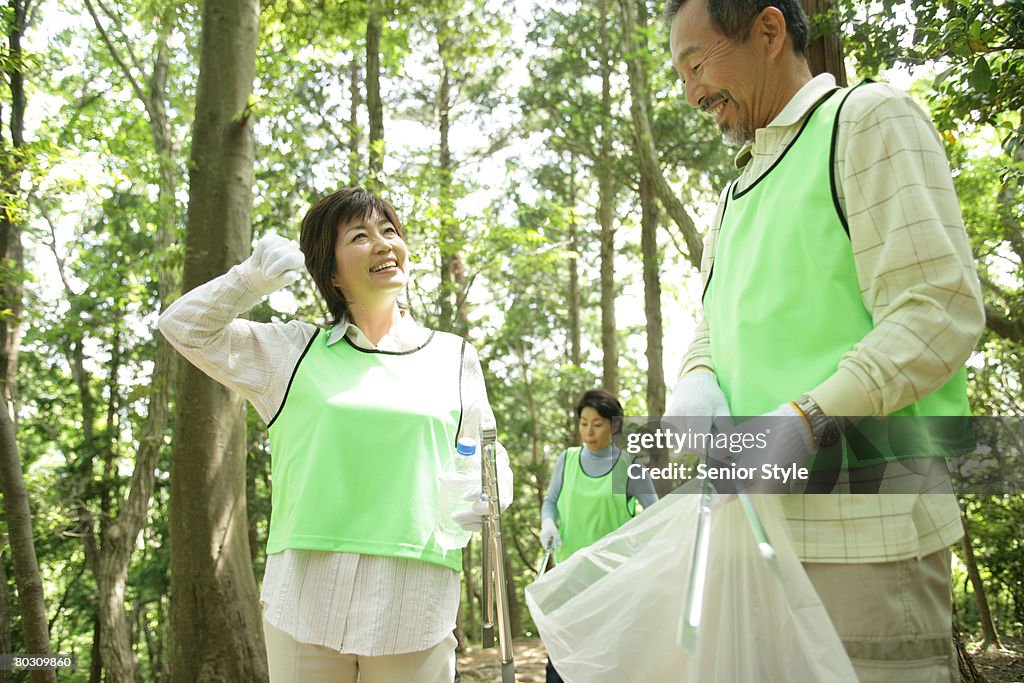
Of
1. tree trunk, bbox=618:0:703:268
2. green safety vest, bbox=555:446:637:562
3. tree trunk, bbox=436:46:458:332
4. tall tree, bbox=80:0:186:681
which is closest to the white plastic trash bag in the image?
green safety vest, bbox=555:446:637:562

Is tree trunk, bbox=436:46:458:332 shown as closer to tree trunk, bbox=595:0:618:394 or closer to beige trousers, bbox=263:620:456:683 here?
tree trunk, bbox=595:0:618:394

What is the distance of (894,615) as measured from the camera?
1.04 meters

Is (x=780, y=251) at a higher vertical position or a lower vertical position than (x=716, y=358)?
higher

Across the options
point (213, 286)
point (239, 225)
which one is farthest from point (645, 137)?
point (213, 286)

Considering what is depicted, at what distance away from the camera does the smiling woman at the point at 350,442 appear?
185 centimetres

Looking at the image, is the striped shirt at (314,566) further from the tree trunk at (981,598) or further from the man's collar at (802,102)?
the tree trunk at (981,598)

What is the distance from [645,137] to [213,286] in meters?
6.13

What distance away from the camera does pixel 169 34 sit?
10.0 metres

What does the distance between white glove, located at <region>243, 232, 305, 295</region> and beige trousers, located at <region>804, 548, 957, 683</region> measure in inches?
56.5

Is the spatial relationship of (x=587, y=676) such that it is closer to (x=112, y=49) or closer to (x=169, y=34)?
(x=112, y=49)

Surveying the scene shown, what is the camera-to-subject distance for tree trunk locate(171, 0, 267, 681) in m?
4.43

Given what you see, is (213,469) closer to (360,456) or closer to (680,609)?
(360,456)

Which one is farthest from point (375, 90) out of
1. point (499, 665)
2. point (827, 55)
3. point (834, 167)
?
point (834, 167)

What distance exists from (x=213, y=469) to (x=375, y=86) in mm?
5386
